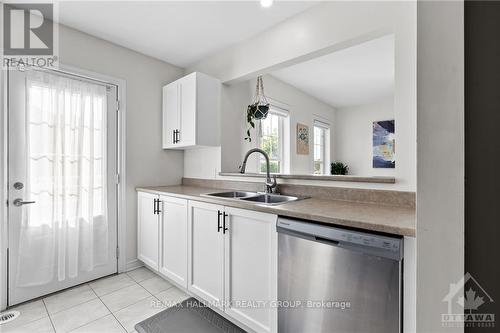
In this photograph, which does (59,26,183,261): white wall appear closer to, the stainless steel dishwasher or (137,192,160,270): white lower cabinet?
(137,192,160,270): white lower cabinet

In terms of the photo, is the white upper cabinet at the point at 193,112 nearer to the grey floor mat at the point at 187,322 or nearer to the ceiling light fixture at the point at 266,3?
the ceiling light fixture at the point at 266,3

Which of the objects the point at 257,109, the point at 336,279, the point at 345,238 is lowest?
the point at 336,279

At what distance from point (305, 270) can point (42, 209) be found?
2285mm

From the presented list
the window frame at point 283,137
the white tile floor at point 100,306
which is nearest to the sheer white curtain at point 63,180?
the white tile floor at point 100,306

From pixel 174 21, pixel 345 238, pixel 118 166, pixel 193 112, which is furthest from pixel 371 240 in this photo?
pixel 118 166

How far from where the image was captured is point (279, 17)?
208 cm

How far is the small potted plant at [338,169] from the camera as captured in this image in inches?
193

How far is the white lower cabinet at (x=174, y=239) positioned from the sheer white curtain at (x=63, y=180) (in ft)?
2.22

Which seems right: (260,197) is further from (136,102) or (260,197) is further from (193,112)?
(136,102)

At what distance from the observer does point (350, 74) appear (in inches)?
135

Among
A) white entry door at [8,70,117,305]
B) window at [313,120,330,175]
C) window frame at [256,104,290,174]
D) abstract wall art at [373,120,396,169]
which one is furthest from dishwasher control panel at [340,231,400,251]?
abstract wall art at [373,120,396,169]

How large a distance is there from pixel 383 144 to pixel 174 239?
4.03 meters

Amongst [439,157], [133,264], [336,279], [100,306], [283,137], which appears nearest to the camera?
[439,157]

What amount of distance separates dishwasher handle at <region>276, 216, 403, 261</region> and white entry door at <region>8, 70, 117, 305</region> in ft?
6.61
